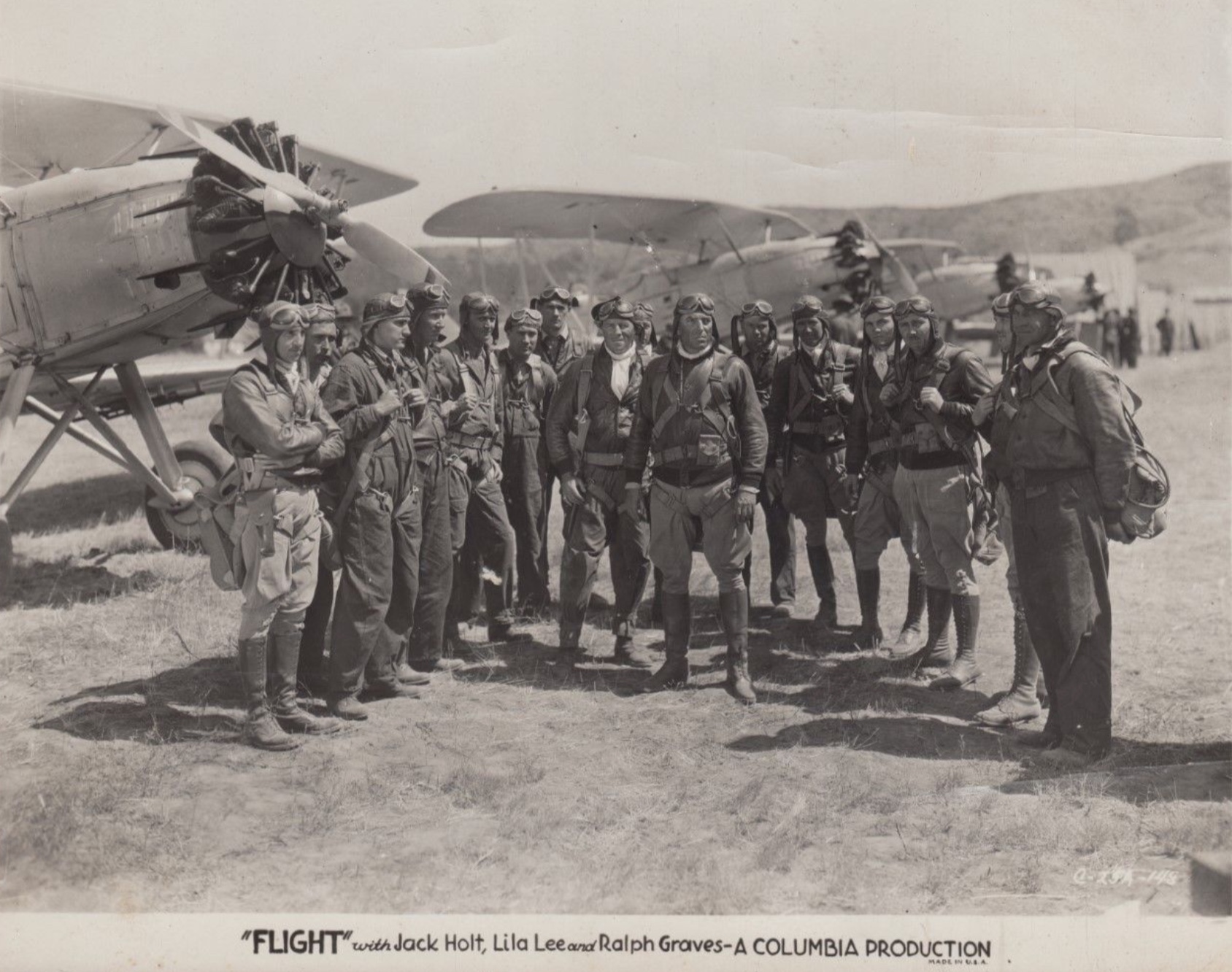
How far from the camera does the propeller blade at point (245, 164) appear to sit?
678cm

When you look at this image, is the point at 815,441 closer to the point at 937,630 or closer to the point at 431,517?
the point at 937,630

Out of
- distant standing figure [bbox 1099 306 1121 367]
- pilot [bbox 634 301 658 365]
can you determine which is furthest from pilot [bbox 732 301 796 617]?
distant standing figure [bbox 1099 306 1121 367]

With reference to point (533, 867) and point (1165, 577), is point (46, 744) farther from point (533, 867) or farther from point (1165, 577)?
point (1165, 577)

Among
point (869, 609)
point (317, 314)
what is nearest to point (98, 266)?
point (317, 314)

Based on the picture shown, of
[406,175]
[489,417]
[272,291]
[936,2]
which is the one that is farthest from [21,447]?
[936,2]

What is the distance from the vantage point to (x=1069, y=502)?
4.83 m

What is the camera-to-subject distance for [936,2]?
5.70 metres

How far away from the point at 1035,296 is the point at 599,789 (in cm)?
300

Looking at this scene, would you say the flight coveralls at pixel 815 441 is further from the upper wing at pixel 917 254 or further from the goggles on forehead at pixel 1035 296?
the upper wing at pixel 917 254

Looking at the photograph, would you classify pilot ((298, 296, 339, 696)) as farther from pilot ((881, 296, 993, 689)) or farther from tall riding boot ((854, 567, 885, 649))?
tall riding boot ((854, 567, 885, 649))

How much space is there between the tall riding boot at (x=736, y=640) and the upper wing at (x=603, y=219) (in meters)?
11.9

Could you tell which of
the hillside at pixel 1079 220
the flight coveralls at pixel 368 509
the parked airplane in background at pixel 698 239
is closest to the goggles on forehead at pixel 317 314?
the flight coveralls at pixel 368 509

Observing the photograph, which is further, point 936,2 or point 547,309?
point 547,309

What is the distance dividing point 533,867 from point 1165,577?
649 cm
